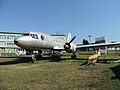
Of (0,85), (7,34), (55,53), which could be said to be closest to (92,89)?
(0,85)

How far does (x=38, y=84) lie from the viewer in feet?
33.8

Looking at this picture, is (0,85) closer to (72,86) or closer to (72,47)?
(72,86)

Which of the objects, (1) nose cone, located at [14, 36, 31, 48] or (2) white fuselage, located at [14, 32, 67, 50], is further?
(2) white fuselage, located at [14, 32, 67, 50]

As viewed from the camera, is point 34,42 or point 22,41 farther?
point 34,42

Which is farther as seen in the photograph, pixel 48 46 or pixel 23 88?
pixel 48 46

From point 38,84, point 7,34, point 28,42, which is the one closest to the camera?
point 38,84

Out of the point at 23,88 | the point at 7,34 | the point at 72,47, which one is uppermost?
the point at 7,34

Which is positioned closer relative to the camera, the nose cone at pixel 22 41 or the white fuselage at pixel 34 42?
the nose cone at pixel 22 41

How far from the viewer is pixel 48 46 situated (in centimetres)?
2762

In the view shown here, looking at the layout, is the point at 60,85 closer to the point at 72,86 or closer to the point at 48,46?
the point at 72,86

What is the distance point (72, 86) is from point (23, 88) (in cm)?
252

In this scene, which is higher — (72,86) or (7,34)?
(7,34)

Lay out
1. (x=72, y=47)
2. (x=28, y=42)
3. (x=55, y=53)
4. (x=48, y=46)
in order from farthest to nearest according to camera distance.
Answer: (x=55, y=53)
(x=72, y=47)
(x=48, y=46)
(x=28, y=42)

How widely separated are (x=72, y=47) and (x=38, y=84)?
65.1ft
